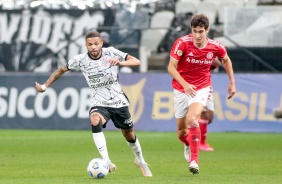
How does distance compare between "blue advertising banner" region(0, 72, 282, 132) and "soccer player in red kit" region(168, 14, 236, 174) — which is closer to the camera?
"soccer player in red kit" region(168, 14, 236, 174)

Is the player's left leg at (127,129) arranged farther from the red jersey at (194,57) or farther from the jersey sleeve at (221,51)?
the jersey sleeve at (221,51)

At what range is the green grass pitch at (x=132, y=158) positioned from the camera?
13.2 m

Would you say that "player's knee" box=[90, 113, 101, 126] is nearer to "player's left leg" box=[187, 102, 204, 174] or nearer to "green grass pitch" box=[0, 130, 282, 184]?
"green grass pitch" box=[0, 130, 282, 184]

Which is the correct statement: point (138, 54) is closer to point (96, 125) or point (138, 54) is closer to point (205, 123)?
point (205, 123)

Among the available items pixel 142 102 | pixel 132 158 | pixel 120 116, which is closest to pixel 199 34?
pixel 120 116

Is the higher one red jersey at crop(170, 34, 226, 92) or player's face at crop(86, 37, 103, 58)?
player's face at crop(86, 37, 103, 58)

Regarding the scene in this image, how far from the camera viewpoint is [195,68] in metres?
14.6

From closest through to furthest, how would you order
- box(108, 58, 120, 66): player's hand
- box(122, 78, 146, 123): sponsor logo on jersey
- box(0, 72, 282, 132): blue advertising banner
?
box(108, 58, 120, 66): player's hand → box(0, 72, 282, 132): blue advertising banner → box(122, 78, 146, 123): sponsor logo on jersey

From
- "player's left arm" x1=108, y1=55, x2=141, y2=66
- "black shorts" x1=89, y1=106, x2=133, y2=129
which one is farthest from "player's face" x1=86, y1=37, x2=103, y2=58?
"black shorts" x1=89, y1=106, x2=133, y2=129

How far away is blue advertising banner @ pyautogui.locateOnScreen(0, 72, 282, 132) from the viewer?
80.6 ft

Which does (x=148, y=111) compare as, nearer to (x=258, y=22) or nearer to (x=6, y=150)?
(x=258, y=22)

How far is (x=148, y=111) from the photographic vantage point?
24891 millimetres

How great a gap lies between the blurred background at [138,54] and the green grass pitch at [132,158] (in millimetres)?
551

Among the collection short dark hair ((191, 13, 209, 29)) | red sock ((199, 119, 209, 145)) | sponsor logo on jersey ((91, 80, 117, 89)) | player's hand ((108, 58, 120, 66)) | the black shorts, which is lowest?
red sock ((199, 119, 209, 145))
